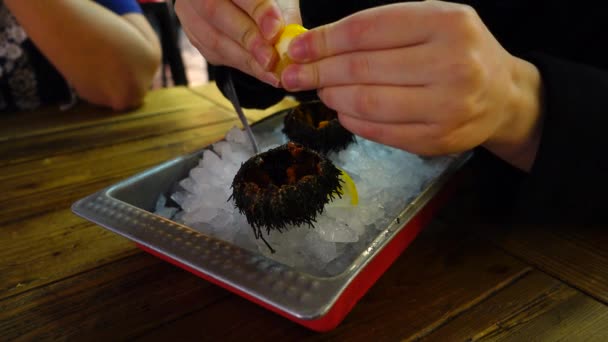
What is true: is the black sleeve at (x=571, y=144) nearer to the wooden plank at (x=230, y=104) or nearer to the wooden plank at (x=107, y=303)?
the wooden plank at (x=107, y=303)

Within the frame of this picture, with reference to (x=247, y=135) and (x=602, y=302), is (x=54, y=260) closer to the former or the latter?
(x=247, y=135)

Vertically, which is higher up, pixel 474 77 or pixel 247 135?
pixel 474 77

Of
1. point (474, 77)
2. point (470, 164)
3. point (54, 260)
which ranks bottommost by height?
point (470, 164)

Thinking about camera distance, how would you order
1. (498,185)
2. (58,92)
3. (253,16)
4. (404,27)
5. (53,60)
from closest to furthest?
1. (404,27)
2. (253,16)
3. (498,185)
4. (53,60)
5. (58,92)

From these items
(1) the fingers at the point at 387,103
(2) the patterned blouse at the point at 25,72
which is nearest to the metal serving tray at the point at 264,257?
(1) the fingers at the point at 387,103

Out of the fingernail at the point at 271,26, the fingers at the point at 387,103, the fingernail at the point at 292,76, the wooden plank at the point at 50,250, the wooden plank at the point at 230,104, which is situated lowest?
the wooden plank at the point at 230,104

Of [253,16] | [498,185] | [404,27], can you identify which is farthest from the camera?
[498,185]

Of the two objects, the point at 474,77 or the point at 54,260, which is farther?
the point at 54,260

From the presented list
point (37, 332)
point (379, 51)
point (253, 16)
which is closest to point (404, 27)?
point (379, 51)
